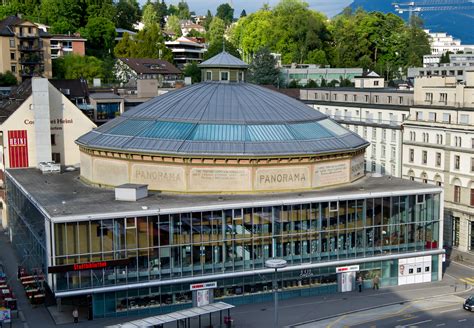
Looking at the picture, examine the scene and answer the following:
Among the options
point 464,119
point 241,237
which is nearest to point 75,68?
point 464,119

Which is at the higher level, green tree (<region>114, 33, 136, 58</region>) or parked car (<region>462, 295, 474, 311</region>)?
green tree (<region>114, 33, 136, 58</region>)

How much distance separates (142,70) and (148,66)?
18.1 feet

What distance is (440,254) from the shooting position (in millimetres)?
64750

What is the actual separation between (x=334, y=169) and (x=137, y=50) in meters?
128

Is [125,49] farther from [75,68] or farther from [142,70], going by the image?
[75,68]

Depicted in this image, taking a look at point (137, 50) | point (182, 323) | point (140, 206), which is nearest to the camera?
point (182, 323)

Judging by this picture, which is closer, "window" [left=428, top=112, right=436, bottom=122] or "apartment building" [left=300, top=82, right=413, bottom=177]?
"window" [left=428, top=112, right=436, bottom=122]

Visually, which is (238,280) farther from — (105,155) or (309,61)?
(309,61)

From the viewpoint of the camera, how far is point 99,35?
185 metres

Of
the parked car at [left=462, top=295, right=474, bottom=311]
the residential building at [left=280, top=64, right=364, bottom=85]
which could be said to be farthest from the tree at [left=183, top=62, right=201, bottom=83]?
the parked car at [left=462, top=295, right=474, bottom=311]

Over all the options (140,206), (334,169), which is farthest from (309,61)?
(140,206)

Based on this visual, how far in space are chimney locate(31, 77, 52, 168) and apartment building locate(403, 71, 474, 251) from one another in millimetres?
43427

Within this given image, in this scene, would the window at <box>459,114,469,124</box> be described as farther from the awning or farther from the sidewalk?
the awning

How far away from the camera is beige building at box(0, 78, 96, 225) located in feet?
265
